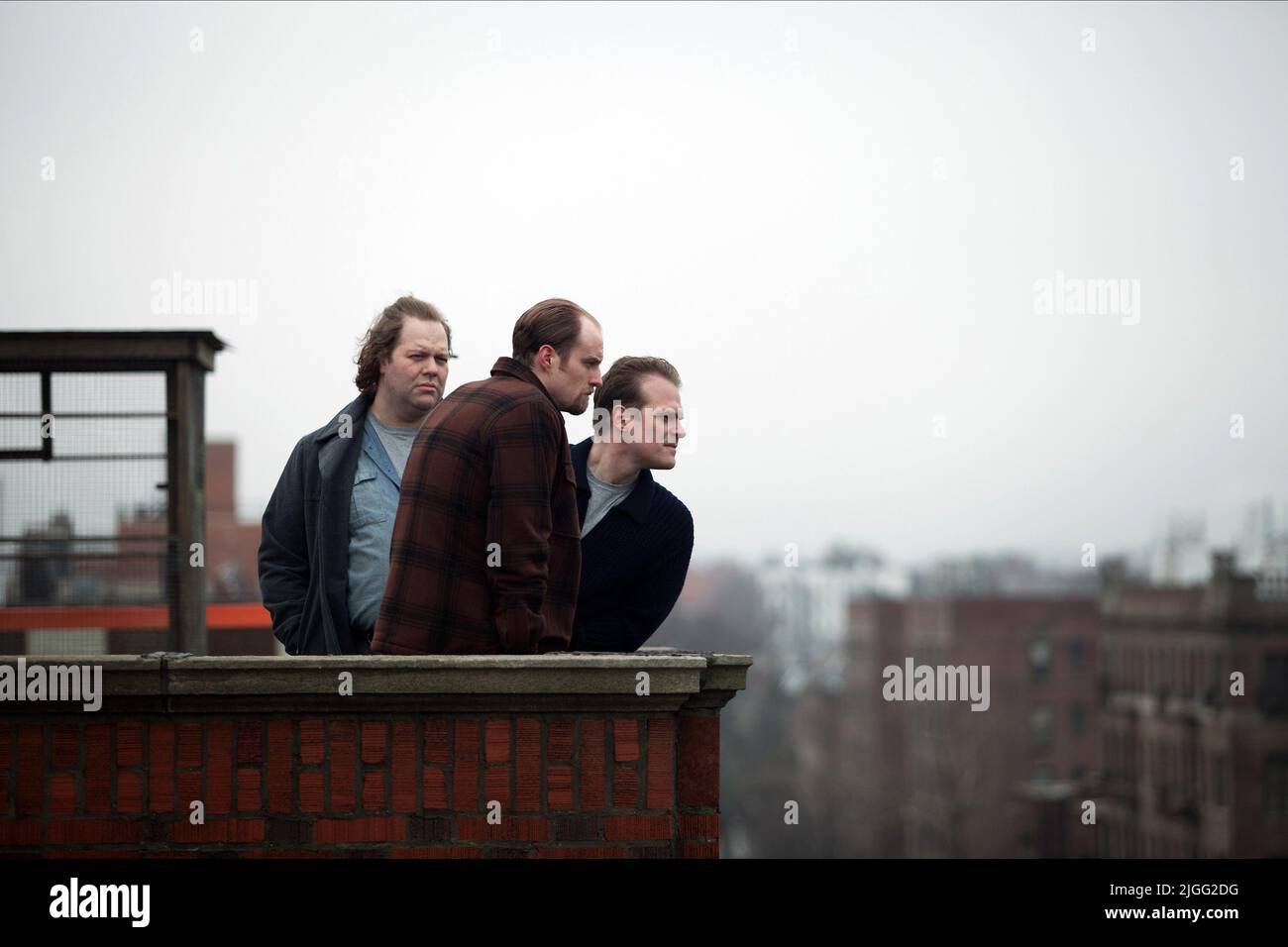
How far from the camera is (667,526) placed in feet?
17.8

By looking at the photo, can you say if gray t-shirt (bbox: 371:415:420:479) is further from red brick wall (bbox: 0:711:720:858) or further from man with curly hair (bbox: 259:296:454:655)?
red brick wall (bbox: 0:711:720:858)

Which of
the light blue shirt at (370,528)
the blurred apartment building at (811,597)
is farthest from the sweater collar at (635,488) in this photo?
the blurred apartment building at (811,597)

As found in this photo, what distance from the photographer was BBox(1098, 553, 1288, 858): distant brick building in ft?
190

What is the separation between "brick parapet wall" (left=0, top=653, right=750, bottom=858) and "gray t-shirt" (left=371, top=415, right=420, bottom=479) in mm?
1056

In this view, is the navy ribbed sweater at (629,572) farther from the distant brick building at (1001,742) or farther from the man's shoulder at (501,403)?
the distant brick building at (1001,742)

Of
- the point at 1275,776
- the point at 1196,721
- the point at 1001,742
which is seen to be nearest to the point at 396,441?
the point at 1275,776

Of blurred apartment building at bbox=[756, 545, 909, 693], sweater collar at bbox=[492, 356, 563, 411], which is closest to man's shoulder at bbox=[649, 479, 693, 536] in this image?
sweater collar at bbox=[492, 356, 563, 411]

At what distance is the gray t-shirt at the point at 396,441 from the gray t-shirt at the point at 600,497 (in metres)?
0.60

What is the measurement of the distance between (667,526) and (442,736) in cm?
110

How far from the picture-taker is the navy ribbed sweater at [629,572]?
5391mm
